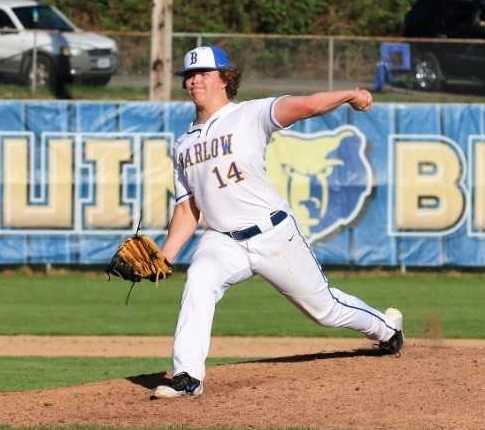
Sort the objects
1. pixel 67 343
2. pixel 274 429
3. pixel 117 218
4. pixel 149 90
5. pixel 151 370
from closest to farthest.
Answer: pixel 274 429, pixel 151 370, pixel 67 343, pixel 117 218, pixel 149 90

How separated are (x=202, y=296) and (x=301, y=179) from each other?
9977mm

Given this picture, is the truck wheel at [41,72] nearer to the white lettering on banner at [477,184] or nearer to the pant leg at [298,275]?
the white lettering on banner at [477,184]

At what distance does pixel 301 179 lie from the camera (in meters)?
18.2

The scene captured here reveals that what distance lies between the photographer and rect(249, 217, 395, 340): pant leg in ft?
27.7

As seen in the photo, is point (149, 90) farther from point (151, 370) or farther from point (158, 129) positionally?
point (151, 370)

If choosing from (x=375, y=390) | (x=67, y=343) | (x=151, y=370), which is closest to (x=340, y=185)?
(x=67, y=343)

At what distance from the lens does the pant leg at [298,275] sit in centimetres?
845

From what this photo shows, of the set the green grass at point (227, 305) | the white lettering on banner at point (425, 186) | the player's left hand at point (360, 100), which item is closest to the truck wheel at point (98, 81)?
the green grass at point (227, 305)

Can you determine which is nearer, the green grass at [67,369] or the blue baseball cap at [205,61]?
the blue baseball cap at [205,61]

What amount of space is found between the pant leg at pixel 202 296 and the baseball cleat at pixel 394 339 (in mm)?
1416

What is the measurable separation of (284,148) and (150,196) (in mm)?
1759

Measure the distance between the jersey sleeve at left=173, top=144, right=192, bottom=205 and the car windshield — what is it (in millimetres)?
16887

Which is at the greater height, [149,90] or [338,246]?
[149,90]

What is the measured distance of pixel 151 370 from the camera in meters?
11.3
